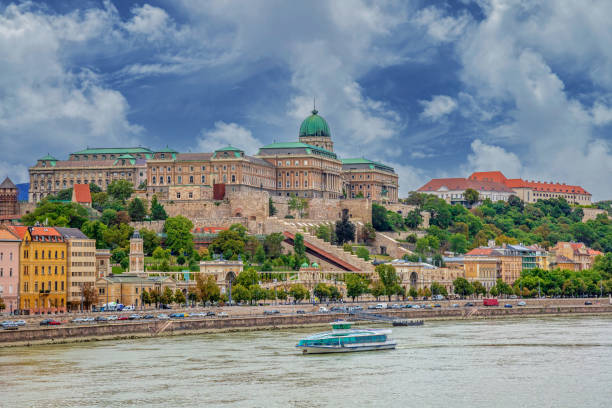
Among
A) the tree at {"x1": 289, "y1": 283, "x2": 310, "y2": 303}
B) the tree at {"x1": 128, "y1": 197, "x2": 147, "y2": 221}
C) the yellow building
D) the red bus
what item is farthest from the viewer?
the tree at {"x1": 128, "y1": 197, "x2": 147, "y2": 221}

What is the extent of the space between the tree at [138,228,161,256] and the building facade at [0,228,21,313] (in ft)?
94.1

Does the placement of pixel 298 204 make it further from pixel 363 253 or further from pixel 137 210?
pixel 137 210

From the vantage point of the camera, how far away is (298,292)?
324 feet

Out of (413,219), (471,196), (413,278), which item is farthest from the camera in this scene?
(471,196)

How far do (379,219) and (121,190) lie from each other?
98.5ft

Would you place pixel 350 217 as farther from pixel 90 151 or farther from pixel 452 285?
pixel 90 151

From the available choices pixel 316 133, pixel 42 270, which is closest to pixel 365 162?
pixel 316 133

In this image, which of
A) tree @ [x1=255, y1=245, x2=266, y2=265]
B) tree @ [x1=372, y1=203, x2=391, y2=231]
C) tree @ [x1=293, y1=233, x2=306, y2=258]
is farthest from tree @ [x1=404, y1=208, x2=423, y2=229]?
tree @ [x1=255, y1=245, x2=266, y2=265]

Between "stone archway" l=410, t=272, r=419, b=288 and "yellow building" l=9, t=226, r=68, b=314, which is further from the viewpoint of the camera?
"stone archway" l=410, t=272, r=419, b=288

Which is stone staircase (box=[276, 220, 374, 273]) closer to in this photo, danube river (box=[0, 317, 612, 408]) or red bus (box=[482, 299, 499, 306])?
red bus (box=[482, 299, 499, 306])

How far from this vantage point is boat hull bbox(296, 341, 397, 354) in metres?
67.8

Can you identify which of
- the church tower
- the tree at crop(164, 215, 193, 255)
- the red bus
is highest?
the church tower

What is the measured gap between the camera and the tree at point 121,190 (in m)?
130

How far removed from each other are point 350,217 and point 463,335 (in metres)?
58.7
